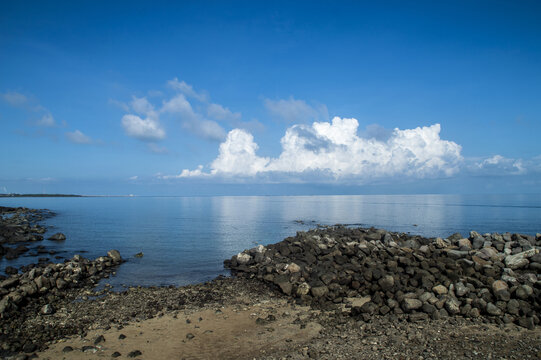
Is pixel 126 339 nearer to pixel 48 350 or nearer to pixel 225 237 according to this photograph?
pixel 48 350

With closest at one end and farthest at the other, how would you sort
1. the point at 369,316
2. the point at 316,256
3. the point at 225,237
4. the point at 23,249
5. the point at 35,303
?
the point at 369,316 → the point at 35,303 → the point at 316,256 → the point at 23,249 → the point at 225,237

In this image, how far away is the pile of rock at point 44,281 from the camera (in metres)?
14.9

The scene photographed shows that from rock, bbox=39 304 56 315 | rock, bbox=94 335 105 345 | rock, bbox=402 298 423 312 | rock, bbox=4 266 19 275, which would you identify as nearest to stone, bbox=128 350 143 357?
rock, bbox=94 335 105 345

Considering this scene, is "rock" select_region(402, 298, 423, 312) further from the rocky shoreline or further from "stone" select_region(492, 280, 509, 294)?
"stone" select_region(492, 280, 509, 294)

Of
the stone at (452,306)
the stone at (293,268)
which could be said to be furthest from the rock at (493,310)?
the stone at (293,268)

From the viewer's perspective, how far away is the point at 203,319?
1406 cm

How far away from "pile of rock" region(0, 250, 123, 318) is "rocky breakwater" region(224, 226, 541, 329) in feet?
33.1

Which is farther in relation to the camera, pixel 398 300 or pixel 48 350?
pixel 398 300

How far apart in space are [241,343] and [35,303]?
1163 centimetres

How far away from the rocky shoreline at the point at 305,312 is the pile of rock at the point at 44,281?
0.23 feet

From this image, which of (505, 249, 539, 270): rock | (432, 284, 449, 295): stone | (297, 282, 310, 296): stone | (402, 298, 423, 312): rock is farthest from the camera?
(505, 249, 539, 270): rock

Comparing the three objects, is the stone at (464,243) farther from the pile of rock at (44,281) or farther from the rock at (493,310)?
the pile of rock at (44,281)

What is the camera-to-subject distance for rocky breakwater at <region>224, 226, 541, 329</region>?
13.2 meters

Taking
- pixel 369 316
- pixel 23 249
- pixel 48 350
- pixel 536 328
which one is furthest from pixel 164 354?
pixel 23 249
